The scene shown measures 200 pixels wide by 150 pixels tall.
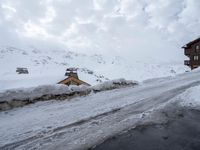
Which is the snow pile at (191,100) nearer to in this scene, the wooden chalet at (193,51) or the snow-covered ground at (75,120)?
the snow-covered ground at (75,120)

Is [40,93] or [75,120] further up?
[40,93]

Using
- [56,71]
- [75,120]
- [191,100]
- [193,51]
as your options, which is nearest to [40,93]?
[75,120]

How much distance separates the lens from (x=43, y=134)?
5.73 metres

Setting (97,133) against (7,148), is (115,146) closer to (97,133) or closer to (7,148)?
(97,133)

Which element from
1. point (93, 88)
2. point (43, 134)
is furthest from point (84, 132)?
point (93, 88)

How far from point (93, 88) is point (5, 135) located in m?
6.69

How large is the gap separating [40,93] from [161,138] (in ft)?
20.4

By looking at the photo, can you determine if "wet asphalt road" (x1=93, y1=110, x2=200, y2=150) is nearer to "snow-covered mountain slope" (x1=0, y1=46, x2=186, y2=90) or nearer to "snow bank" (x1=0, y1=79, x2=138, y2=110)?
"snow bank" (x1=0, y1=79, x2=138, y2=110)

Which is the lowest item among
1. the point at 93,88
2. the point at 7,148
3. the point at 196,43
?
the point at 7,148

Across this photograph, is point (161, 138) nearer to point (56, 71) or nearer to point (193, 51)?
point (193, 51)

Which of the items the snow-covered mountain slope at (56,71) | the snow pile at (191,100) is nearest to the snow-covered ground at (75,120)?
the snow pile at (191,100)

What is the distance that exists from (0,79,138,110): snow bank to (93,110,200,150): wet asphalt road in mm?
5116

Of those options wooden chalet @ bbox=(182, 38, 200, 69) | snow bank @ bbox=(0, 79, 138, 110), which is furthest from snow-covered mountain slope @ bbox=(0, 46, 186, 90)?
snow bank @ bbox=(0, 79, 138, 110)

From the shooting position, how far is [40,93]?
10.1 metres
